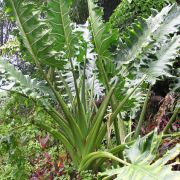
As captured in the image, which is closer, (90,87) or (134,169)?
(134,169)

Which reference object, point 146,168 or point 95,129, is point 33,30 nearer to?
point 95,129

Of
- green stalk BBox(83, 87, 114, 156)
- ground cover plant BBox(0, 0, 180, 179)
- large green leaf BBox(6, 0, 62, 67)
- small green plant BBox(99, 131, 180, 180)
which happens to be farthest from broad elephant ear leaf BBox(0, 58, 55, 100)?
small green plant BBox(99, 131, 180, 180)

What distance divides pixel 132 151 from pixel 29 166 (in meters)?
1.00

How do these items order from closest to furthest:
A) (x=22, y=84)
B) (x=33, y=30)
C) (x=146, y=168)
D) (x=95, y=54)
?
(x=146, y=168)
(x=33, y=30)
(x=95, y=54)
(x=22, y=84)

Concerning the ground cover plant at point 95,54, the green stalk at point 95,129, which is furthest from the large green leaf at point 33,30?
the green stalk at point 95,129

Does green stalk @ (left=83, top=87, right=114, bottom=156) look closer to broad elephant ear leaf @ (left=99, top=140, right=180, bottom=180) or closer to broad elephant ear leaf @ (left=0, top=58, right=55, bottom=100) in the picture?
broad elephant ear leaf @ (left=0, top=58, right=55, bottom=100)

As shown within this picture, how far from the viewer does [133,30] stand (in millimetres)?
2090

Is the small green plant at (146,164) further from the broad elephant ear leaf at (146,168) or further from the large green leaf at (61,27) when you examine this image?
the large green leaf at (61,27)

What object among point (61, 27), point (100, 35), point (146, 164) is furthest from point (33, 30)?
point (146, 164)

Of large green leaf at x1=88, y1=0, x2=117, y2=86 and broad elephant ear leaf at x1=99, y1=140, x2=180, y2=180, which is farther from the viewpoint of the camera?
large green leaf at x1=88, y1=0, x2=117, y2=86

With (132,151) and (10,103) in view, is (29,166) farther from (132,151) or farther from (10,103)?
(132,151)

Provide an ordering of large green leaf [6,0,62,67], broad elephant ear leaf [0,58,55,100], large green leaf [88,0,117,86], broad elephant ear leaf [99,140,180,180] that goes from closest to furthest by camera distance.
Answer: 1. broad elephant ear leaf [99,140,180,180]
2. large green leaf [6,0,62,67]
3. large green leaf [88,0,117,86]
4. broad elephant ear leaf [0,58,55,100]

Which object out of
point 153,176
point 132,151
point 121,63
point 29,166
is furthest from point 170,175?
point 29,166

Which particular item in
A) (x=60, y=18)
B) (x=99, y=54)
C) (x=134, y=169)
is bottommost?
(x=134, y=169)
